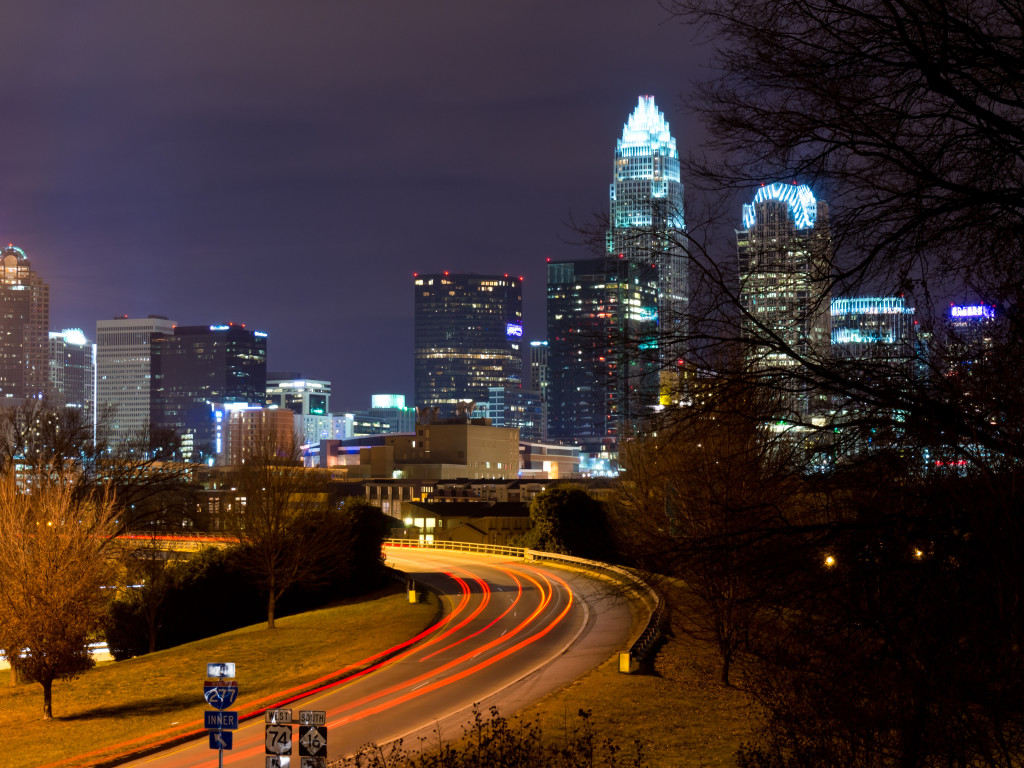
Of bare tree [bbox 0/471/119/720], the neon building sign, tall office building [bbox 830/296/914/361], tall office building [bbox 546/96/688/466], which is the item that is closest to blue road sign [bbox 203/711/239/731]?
tall office building [bbox 546/96/688/466]

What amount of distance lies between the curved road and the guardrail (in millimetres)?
1374

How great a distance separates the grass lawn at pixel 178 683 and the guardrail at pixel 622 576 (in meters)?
10.1

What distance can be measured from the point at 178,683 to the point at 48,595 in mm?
7434

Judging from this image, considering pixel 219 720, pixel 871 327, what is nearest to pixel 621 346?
pixel 871 327

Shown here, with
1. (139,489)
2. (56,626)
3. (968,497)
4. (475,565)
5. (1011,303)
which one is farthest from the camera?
(475,565)

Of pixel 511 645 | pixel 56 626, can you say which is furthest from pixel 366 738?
pixel 511 645

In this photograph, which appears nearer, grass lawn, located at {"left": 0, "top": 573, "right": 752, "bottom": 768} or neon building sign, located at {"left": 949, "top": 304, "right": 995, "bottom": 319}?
neon building sign, located at {"left": 949, "top": 304, "right": 995, "bottom": 319}

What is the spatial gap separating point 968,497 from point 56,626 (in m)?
31.1

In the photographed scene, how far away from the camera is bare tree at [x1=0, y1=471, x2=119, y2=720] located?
1243 inches

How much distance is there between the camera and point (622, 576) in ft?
172

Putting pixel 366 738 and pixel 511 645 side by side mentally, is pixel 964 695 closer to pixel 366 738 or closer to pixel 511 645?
pixel 366 738

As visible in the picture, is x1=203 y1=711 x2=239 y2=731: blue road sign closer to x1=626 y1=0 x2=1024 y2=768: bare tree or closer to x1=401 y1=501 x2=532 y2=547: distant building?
x1=626 y1=0 x2=1024 y2=768: bare tree

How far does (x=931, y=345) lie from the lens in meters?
7.80

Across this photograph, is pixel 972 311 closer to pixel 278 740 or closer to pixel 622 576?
pixel 278 740
